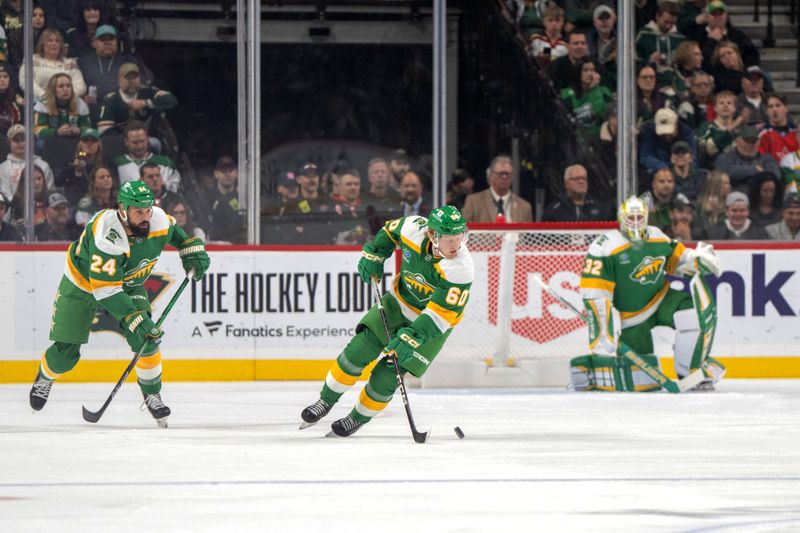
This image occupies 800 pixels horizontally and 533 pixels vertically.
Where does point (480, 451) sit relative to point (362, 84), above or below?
below

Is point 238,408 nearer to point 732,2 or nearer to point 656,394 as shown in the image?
point 656,394

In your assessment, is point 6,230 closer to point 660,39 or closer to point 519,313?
point 519,313

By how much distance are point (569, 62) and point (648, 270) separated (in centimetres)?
239

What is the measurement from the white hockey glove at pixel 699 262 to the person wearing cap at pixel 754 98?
2.13m

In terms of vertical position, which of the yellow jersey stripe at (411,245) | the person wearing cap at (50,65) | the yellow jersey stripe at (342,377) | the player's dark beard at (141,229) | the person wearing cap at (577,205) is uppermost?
the person wearing cap at (50,65)

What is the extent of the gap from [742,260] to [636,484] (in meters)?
5.08

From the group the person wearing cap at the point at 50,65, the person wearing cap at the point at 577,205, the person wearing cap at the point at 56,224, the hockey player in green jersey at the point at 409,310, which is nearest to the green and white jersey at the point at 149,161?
the person wearing cap at the point at 56,224

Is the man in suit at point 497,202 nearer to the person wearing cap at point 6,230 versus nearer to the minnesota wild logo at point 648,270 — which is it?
the minnesota wild logo at point 648,270

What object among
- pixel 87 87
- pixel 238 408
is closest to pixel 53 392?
pixel 238 408

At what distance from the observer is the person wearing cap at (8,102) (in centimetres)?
989

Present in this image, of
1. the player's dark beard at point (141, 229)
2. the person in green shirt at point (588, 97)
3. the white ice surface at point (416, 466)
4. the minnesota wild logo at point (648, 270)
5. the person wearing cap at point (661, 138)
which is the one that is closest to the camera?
the white ice surface at point (416, 466)

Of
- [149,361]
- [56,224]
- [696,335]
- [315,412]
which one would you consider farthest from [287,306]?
[315,412]

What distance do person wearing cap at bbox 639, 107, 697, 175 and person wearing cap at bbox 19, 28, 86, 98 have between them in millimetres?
3711

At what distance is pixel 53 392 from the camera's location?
8984 millimetres
